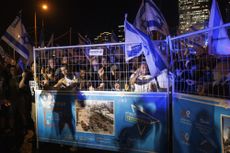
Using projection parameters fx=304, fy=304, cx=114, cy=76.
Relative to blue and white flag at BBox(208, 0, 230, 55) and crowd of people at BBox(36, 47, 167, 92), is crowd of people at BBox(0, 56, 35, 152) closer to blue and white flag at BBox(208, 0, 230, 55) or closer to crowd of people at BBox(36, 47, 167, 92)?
crowd of people at BBox(36, 47, 167, 92)

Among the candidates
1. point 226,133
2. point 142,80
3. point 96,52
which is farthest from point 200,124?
point 96,52

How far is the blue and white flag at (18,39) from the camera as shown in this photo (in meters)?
9.98

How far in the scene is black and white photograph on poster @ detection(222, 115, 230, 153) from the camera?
4301mm

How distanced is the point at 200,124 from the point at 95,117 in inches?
104

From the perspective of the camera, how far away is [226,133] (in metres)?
4.32

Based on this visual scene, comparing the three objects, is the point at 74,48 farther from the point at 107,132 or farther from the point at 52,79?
the point at 107,132

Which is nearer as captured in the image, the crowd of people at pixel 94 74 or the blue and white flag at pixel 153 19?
the crowd of people at pixel 94 74

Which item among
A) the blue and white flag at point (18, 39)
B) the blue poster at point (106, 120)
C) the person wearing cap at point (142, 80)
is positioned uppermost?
the blue and white flag at point (18, 39)

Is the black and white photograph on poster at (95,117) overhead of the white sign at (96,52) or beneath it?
beneath

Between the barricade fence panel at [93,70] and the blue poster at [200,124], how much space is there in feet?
2.78

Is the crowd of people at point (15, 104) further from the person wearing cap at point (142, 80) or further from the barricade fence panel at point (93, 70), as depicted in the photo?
the person wearing cap at point (142, 80)

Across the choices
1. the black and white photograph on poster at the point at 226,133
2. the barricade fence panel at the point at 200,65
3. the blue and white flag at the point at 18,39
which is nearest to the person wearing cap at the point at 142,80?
the barricade fence panel at the point at 200,65

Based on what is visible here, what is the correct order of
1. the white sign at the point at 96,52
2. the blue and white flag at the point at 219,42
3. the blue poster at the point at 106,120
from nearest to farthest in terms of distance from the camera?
the blue and white flag at the point at 219,42, the blue poster at the point at 106,120, the white sign at the point at 96,52

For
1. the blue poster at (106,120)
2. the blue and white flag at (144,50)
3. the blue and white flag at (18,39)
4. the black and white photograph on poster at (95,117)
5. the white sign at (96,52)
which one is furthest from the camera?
the blue and white flag at (18,39)
